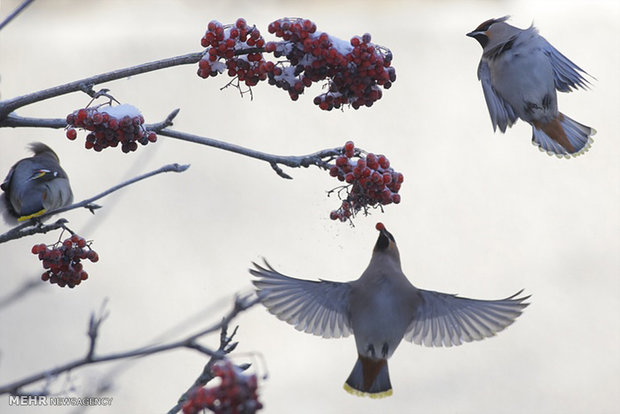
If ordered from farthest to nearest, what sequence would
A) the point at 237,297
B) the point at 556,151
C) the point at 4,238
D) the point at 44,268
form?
the point at 556,151 → the point at 44,268 → the point at 4,238 → the point at 237,297

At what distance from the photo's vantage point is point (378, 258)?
397cm

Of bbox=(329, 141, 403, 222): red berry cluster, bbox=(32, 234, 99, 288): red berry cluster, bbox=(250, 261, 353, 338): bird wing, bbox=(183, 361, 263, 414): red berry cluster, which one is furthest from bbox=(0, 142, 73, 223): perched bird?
bbox=(183, 361, 263, 414): red berry cluster

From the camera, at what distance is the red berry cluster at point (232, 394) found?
1.74 metres

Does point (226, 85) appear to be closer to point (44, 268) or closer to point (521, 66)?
point (44, 268)

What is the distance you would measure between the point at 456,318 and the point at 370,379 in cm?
47

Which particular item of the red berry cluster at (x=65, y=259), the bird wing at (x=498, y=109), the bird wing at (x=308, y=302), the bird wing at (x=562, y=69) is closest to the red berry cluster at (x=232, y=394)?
the red berry cluster at (x=65, y=259)

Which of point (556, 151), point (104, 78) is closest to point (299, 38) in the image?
point (104, 78)

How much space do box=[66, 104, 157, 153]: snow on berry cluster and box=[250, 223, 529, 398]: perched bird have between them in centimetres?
110

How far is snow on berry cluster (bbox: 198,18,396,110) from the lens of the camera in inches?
106

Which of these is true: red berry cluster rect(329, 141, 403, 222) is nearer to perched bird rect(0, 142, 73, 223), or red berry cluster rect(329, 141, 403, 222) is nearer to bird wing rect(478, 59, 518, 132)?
bird wing rect(478, 59, 518, 132)

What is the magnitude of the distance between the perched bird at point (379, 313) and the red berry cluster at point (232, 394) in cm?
186

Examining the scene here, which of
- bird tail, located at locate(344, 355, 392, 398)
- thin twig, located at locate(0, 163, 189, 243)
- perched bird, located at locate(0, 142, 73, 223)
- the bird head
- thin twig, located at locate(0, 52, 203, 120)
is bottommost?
bird tail, located at locate(344, 355, 392, 398)

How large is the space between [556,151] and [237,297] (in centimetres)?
325

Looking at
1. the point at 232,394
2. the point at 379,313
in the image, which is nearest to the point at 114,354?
the point at 232,394
